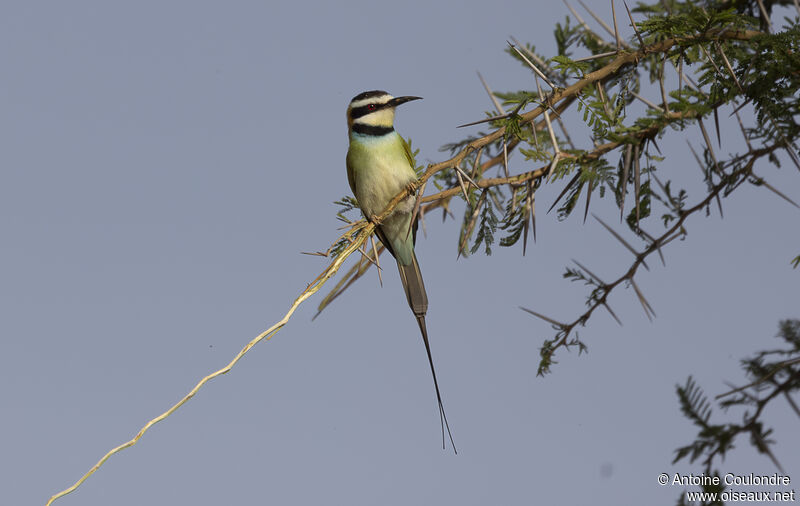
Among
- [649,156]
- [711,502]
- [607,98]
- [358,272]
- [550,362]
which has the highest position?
[607,98]

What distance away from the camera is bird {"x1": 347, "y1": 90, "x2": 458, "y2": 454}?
5.73 m

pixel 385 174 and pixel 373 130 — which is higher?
pixel 373 130

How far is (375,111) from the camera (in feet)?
20.2

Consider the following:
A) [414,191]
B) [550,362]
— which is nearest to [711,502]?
[550,362]

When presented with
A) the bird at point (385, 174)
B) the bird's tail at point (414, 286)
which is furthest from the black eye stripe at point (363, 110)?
the bird's tail at point (414, 286)

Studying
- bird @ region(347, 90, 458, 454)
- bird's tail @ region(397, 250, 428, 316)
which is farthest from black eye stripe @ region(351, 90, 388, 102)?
bird's tail @ region(397, 250, 428, 316)

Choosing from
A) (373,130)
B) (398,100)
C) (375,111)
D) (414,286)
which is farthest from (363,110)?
(414,286)

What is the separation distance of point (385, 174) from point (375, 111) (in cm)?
63

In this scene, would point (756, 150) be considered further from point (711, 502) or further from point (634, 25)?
point (711, 502)

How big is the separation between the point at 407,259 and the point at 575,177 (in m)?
2.22

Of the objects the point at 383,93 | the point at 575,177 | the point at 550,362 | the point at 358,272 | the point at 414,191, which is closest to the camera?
the point at 575,177

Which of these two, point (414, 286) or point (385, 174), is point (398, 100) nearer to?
point (385, 174)

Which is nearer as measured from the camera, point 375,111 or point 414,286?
point 414,286

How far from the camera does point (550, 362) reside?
13.3 feet
